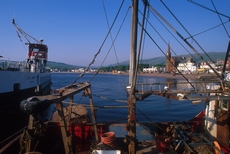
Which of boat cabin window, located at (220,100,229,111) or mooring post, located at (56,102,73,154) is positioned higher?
boat cabin window, located at (220,100,229,111)

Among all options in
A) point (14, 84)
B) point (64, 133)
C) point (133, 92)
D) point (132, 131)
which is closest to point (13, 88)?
point (14, 84)

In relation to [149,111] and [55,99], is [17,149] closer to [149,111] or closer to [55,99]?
[55,99]

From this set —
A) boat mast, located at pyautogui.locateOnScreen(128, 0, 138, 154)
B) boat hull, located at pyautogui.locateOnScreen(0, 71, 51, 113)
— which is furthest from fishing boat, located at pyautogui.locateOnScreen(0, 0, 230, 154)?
boat hull, located at pyautogui.locateOnScreen(0, 71, 51, 113)

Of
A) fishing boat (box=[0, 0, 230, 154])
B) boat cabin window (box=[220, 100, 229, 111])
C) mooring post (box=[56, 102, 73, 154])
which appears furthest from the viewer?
boat cabin window (box=[220, 100, 229, 111])

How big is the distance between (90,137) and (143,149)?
4.09 meters

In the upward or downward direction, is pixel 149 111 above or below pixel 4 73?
below

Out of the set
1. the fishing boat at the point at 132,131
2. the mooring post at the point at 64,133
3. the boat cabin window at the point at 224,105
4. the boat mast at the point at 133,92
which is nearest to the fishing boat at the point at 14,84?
the fishing boat at the point at 132,131

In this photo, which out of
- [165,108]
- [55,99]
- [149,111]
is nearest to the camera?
[55,99]

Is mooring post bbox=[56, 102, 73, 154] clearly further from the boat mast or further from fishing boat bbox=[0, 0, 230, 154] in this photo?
the boat mast

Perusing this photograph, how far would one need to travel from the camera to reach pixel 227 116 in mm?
8906

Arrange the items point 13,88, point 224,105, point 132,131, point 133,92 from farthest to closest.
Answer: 1. point 13,88
2. point 224,105
3. point 133,92
4. point 132,131

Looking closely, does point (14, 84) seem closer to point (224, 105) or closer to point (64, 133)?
point (64, 133)

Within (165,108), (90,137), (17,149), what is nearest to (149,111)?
(165,108)

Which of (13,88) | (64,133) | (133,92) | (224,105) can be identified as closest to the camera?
(64,133)
